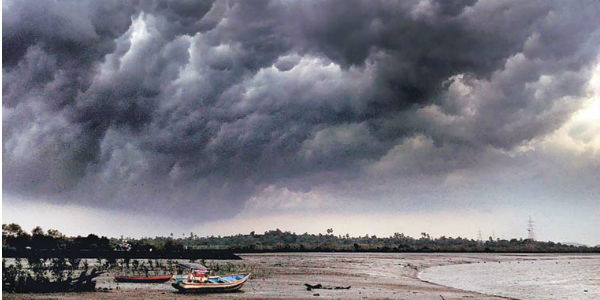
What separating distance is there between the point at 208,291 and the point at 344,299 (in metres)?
11.4

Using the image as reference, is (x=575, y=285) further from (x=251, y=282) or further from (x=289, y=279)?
(x=251, y=282)

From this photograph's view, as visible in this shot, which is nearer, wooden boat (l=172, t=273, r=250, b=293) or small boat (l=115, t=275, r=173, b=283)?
wooden boat (l=172, t=273, r=250, b=293)

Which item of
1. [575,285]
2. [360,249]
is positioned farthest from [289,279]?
[360,249]

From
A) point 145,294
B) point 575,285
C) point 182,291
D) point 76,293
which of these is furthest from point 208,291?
point 575,285

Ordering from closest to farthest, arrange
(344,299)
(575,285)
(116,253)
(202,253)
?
1. (344,299)
2. (575,285)
3. (116,253)
4. (202,253)

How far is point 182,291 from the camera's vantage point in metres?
41.5

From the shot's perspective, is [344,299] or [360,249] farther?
[360,249]

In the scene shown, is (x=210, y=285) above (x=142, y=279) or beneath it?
above

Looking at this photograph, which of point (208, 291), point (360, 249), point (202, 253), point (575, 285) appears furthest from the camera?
point (360, 249)

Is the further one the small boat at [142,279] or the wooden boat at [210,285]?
the small boat at [142,279]

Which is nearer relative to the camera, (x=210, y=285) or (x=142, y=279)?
(x=210, y=285)

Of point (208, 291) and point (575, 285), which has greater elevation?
point (208, 291)

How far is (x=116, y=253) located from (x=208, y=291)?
56142 mm

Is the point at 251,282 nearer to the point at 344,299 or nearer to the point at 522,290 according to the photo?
the point at 344,299
